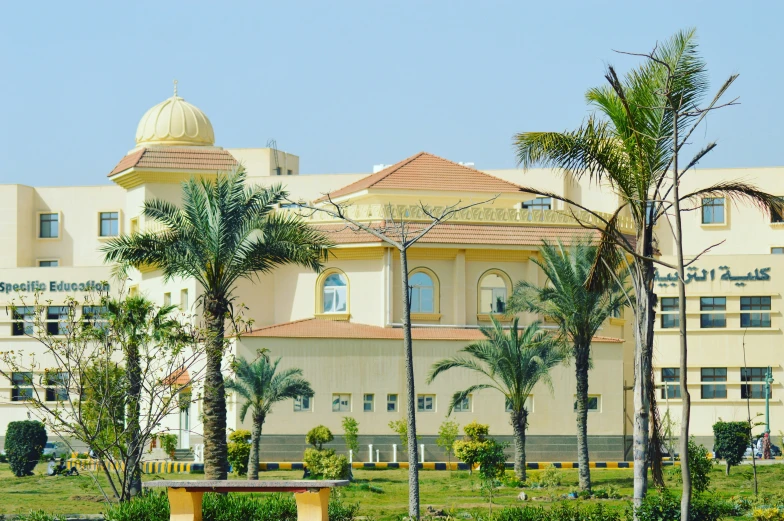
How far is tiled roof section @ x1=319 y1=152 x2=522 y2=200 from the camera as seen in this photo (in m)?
57.5

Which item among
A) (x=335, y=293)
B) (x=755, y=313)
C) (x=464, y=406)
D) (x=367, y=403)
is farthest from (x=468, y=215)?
(x=755, y=313)

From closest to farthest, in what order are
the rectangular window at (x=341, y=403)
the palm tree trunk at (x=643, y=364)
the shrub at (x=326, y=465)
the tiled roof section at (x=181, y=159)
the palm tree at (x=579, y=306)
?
the palm tree trunk at (x=643, y=364), the palm tree at (x=579, y=306), the shrub at (x=326, y=465), the rectangular window at (x=341, y=403), the tiled roof section at (x=181, y=159)

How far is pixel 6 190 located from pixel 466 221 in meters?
29.5

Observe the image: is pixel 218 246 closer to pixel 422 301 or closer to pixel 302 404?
pixel 302 404

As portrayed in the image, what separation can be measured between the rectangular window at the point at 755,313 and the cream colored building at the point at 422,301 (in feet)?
0.40

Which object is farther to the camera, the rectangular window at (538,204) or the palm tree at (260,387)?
the rectangular window at (538,204)

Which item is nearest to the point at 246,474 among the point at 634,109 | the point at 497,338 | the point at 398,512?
the point at 497,338

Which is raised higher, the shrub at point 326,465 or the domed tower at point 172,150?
the domed tower at point 172,150

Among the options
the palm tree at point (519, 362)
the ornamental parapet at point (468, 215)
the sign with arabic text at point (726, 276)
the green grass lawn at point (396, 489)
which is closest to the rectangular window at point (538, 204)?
the sign with arabic text at point (726, 276)

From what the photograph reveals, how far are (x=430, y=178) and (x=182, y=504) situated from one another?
35.7 metres

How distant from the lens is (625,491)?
39.2 meters

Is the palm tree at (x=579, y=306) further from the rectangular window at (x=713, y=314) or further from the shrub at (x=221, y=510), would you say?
the shrub at (x=221, y=510)

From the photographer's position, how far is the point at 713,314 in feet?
189

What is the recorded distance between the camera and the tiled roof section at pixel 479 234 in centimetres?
5284
